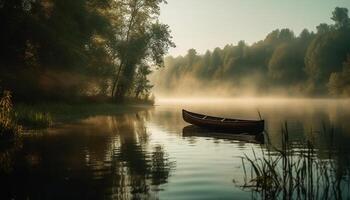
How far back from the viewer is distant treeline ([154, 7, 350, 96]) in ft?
386

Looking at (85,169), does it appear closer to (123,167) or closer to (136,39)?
(123,167)

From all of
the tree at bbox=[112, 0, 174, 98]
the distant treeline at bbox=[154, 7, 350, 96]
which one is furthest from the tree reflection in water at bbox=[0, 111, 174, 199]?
the distant treeline at bbox=[154, 7, 350, 96]

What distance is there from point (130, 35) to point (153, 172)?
6040 centimetres

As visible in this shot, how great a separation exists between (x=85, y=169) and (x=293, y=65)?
451 ft

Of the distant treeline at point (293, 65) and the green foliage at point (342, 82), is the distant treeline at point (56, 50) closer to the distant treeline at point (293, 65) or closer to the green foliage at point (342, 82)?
the green foliage at point (342, 82)

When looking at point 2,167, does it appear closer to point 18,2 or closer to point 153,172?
point 153,172

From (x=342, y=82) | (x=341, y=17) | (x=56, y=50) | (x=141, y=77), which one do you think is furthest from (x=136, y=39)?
(x=341, y=17)

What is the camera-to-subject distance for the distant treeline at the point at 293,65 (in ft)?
386

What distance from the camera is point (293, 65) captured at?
147000 millimetres

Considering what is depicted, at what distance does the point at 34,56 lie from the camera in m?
47.5

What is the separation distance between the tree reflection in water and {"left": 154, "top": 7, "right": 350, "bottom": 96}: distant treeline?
284 feet

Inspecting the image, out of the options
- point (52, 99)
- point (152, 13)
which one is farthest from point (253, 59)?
point (52, 99)

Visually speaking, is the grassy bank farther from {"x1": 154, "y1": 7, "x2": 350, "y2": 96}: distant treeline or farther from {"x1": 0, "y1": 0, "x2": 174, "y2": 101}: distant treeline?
{"x1": 154, "y1": 7, "x2": 350, "y2": 96}: distant treeline

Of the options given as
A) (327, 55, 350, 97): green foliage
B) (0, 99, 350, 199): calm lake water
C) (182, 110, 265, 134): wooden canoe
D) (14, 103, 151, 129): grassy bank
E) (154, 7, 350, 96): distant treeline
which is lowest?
(0, 99, 350, 199): calm lake water
